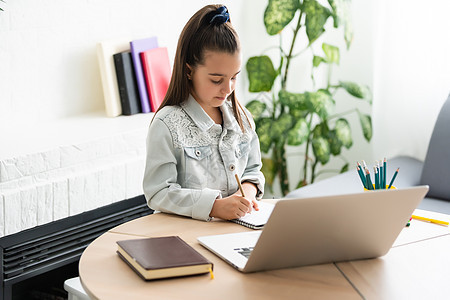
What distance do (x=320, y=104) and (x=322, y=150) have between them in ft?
0.74

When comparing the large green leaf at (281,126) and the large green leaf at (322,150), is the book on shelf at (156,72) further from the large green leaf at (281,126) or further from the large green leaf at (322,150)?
the large green leaf at (322,150)

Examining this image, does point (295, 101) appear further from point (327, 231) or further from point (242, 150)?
point (327, 231)

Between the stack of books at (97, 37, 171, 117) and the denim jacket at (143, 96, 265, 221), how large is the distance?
959 millimetres

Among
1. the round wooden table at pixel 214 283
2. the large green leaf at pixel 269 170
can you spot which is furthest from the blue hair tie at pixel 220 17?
the large green leaf at pixel 269 170

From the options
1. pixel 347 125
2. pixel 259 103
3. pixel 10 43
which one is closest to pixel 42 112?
pixel 10 43

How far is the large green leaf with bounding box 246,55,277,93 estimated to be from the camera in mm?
3068

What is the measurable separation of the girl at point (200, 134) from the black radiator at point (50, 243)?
721 mm

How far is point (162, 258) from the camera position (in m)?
1.22

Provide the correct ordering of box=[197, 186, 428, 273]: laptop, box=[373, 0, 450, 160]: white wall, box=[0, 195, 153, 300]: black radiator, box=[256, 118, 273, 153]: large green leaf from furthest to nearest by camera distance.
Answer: box=[256, 118, 273, 153]: large green leaf, box=[373, 0, 450, 160]: white wall, box=[0, 195, 153, 300]: black radiator, box=[197, 186, 428, 273]: laptop

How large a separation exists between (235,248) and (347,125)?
1771 mm

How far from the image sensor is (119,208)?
2475mm

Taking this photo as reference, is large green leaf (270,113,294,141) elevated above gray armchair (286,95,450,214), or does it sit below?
above

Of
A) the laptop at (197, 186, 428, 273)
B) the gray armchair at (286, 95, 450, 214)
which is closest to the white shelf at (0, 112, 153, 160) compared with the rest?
the gray armchair at (286, 95, 450, 214)

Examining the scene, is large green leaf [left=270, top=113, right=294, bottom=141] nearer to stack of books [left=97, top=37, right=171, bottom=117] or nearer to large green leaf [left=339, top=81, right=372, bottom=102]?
large green leaf [left=339, top=81, right=372, bottom=102]
